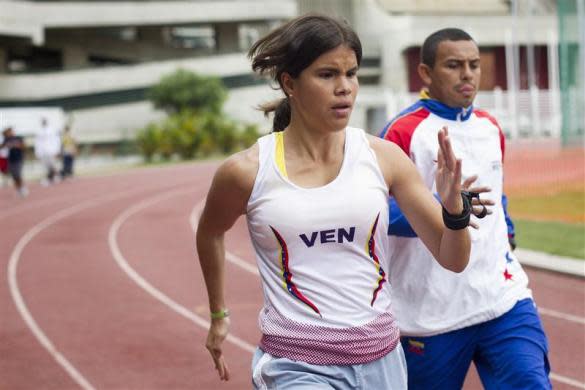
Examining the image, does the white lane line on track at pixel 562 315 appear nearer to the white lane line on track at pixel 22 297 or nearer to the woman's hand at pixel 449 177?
the white lane line on track at pixel 22 297

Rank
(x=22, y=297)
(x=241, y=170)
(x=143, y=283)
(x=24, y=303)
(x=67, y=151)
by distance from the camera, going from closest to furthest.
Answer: (x=241, y=170) < (x=24, y=303) < (x=22, y=297) < (x=143, y=283) < (x=67, y=151)

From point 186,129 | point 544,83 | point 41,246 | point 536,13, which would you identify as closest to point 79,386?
point 41,246

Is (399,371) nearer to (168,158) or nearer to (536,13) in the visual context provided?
(168,158)

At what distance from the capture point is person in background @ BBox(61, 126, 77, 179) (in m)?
Answer: 27.0

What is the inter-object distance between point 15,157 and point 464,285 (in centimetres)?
2053

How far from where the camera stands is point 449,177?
2.86 metres

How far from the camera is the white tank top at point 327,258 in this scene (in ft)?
9.43

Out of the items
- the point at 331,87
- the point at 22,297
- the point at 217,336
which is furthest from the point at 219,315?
the point at 22,297

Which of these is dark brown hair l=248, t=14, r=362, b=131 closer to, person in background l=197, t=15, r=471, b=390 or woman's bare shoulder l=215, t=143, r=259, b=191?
person in background l=197, t=15, r=471, b=390

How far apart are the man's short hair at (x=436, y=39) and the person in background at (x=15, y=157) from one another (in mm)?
19830

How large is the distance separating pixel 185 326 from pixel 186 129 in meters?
29.3

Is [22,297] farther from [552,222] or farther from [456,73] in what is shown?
[456,73]

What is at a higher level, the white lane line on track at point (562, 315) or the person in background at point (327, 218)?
the person in background at point (327, 218)

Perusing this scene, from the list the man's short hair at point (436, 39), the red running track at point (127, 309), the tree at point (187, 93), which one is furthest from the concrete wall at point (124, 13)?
the man's short hair at point (436, 39)
